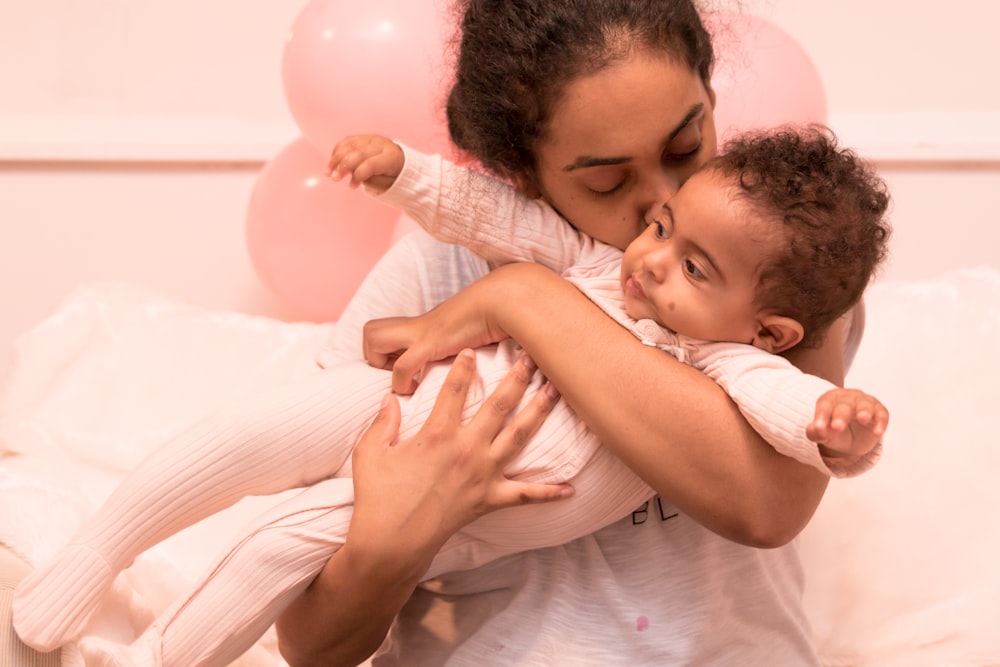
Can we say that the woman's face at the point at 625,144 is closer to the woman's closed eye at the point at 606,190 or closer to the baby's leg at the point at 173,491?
the woman's closed eye at the point at 606,190

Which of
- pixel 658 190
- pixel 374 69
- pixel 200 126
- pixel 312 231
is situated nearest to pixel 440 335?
pixel 658 190

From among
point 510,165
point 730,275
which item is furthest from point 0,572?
point 730,275

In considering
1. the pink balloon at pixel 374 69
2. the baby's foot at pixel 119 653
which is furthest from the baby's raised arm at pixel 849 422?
the pink balloon at pixel 374 69

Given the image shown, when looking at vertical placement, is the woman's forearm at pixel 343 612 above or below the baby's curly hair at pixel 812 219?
below

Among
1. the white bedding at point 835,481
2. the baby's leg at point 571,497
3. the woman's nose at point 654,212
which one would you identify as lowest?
the white bedding at point 835,481

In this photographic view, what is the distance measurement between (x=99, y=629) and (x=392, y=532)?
361 mm

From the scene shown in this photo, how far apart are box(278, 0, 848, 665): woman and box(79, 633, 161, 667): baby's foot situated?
6.9 inches

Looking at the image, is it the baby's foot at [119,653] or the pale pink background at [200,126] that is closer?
the baby's foot at [119,653]

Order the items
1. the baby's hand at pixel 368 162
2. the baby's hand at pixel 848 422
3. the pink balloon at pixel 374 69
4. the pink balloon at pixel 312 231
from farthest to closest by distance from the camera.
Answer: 1. the pink balloon at pixel 312 231
2. the pink balloon at pixel 374 69
3. the baby's hand at pixel 368 162
4. the baby's hand at pixel 848 422

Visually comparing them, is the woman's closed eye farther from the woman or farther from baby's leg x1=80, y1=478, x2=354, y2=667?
baby's leg x1=80, y1=478, x2=354, y2=667

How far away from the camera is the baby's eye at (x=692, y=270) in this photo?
118 centimetres

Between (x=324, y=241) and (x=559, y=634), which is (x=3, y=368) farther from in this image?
(x=559, y=634)

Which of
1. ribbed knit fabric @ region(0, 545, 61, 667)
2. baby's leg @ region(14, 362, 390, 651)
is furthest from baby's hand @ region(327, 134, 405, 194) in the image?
ribbed knit fabric @ region(0, 545, 61, 667)

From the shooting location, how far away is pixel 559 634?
130 cm
